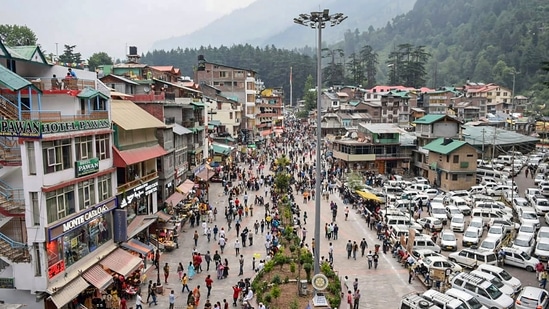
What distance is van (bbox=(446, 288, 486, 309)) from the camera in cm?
1883

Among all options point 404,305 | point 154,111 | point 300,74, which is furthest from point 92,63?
point 404,305

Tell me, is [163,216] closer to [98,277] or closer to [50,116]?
[98,277]

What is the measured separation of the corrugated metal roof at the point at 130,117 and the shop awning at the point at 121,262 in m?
6.72

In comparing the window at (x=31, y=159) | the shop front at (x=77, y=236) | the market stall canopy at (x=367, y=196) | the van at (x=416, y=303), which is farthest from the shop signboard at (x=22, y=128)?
the market stall canopy at (x=367, y=196)

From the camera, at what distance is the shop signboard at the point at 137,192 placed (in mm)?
25312

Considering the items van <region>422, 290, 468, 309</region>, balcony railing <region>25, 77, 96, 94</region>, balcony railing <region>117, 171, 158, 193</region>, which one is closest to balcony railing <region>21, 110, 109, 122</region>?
balcony railing <region>25, 77, 96, 94</region>

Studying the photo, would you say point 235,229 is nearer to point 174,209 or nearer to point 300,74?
point 174,209

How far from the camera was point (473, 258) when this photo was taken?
25.8m

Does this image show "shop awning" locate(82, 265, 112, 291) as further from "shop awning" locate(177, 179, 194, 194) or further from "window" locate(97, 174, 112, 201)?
"shop awning" locate(177, 179, 194, 194)

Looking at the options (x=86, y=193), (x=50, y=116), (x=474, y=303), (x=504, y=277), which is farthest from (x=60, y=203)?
(x=504, y=277)

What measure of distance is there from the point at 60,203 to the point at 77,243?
2318mm

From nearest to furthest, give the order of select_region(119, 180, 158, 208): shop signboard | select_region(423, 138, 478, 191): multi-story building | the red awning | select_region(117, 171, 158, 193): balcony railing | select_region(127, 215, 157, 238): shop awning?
the red awning < select_region(117, 171, 158, 193): balcony railing < select_region(119, 180, 158, 208): shop signboard < select_region(127, 215, 157, 238): shop awning < select_region(423, 138, 478, 191): multi-story building

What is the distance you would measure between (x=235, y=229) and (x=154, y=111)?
1032cm

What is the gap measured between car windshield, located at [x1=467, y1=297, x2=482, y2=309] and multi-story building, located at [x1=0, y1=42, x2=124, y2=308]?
617 inches
